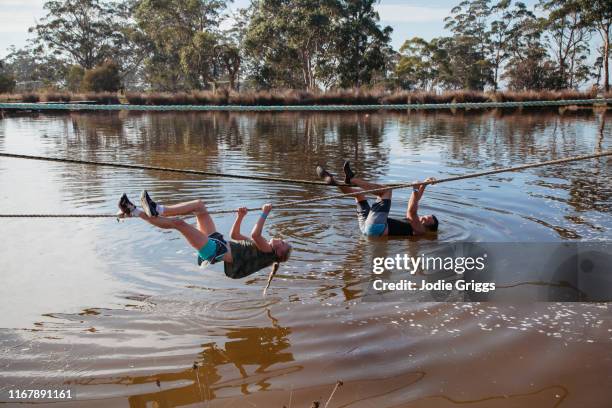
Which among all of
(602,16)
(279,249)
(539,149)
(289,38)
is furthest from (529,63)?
(279,249)

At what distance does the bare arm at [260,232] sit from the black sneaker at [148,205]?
922mm

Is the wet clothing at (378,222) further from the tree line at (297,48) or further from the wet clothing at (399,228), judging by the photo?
the tree line at (297,48)

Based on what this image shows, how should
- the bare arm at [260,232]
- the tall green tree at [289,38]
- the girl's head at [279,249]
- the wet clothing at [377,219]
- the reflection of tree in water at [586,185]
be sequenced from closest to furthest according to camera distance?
1. the bare arm at [260,232]
2. the girl's head at [279,249]
3. the wet clothing at [377,219]
4. the reflection of tree in water at [586,185]
5. the tall green tree at [289,38]

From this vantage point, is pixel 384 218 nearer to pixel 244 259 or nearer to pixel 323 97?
pixel 244 259

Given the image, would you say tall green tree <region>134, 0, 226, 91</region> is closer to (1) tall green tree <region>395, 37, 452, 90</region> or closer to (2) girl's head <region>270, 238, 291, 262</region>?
(1) tall green tree <region>395, 37, 452, 90</region>

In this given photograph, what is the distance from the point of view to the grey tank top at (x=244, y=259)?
5.14m

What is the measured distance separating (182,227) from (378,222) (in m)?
3.17

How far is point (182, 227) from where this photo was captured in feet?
15.8

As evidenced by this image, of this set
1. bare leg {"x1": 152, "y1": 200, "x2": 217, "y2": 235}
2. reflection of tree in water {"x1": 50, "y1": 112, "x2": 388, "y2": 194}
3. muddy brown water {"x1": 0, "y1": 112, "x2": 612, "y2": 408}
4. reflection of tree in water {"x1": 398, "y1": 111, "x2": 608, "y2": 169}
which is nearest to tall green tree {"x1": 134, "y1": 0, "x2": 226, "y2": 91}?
reflection of tree in water {"x1": 50, "y1": 112, "x2": 388, "y2": 194}

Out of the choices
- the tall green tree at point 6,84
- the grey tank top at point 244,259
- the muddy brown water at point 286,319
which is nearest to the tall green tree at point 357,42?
the tall green tree at point 6,84

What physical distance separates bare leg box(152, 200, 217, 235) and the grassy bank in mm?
28742

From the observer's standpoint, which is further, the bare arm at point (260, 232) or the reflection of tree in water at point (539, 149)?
the reflection of tree in water at point (539, 149)

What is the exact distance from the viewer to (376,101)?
113 ft

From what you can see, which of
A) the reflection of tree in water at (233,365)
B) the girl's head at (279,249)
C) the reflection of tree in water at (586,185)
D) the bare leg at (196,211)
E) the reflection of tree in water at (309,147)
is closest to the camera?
the reflection of tree in water at (233,365)
